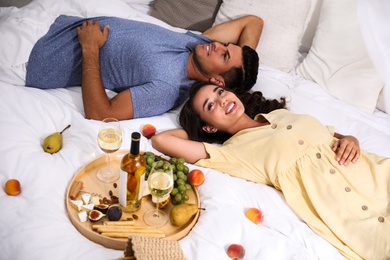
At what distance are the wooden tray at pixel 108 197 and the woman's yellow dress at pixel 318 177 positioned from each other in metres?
0.30

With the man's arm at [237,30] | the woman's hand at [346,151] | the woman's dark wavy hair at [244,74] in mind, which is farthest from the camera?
the man's arm at [237,30]

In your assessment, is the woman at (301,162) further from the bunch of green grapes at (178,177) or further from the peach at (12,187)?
the peach at (12,187)

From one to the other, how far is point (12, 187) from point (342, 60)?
186cm

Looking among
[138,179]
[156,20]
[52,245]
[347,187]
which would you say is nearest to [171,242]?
[138,179]

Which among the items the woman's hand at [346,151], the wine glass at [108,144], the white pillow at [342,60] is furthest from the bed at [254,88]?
the woman's hand at [346,151]

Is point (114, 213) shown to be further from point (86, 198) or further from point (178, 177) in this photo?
point (178, 177)

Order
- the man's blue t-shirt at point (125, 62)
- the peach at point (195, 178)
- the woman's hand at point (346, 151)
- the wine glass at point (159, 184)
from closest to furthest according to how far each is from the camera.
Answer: the wine glass at point (159, 184) < the peach at point (195, 178) < the woman's hand at point (346, 151) < the man's blue t-shirt at point (125, 62)

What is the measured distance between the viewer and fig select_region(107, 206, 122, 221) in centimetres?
146

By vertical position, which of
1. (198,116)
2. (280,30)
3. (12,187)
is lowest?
(12,187)

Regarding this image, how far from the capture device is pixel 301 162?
1.76 metres

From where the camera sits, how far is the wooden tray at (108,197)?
Result: 1.42 m

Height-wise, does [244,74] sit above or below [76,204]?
above

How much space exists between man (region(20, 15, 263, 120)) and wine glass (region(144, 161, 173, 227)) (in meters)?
0.58

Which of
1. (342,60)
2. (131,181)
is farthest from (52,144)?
(342,60)
